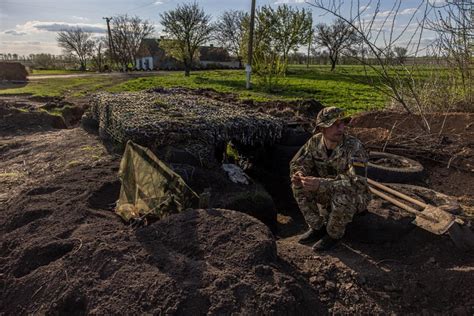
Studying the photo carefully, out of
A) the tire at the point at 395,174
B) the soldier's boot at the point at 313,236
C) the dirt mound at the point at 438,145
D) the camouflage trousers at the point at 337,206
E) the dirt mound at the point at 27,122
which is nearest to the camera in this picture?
the camouflage trousers at the point at 337,206

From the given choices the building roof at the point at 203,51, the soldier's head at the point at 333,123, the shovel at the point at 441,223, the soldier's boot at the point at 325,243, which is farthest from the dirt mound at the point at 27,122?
the building roof at the point at 203,51

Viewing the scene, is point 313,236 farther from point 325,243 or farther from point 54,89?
point 54,89

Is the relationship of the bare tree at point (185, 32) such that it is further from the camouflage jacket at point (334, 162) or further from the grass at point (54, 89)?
the camouflage jacket at point (334, 162)

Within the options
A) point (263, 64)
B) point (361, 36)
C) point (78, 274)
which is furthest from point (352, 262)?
point (263, 64)

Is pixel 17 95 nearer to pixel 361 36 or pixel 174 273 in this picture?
pixel 361 36

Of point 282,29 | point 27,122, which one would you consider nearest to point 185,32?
point 282,29

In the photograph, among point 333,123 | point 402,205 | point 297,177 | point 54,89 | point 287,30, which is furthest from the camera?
point 287,30

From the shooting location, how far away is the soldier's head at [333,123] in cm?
369

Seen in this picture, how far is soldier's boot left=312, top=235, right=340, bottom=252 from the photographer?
12.0 ft

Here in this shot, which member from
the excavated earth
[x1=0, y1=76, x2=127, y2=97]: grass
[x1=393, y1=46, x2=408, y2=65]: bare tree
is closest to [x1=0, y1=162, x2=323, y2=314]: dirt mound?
the excavated earth

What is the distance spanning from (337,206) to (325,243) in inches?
14.5

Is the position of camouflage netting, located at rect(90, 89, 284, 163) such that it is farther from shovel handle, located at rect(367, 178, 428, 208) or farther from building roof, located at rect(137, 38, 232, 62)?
building roof, located at rect(137, 38, 232, 62)

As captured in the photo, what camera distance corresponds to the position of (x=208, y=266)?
2887 mm

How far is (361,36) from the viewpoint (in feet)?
21.5
